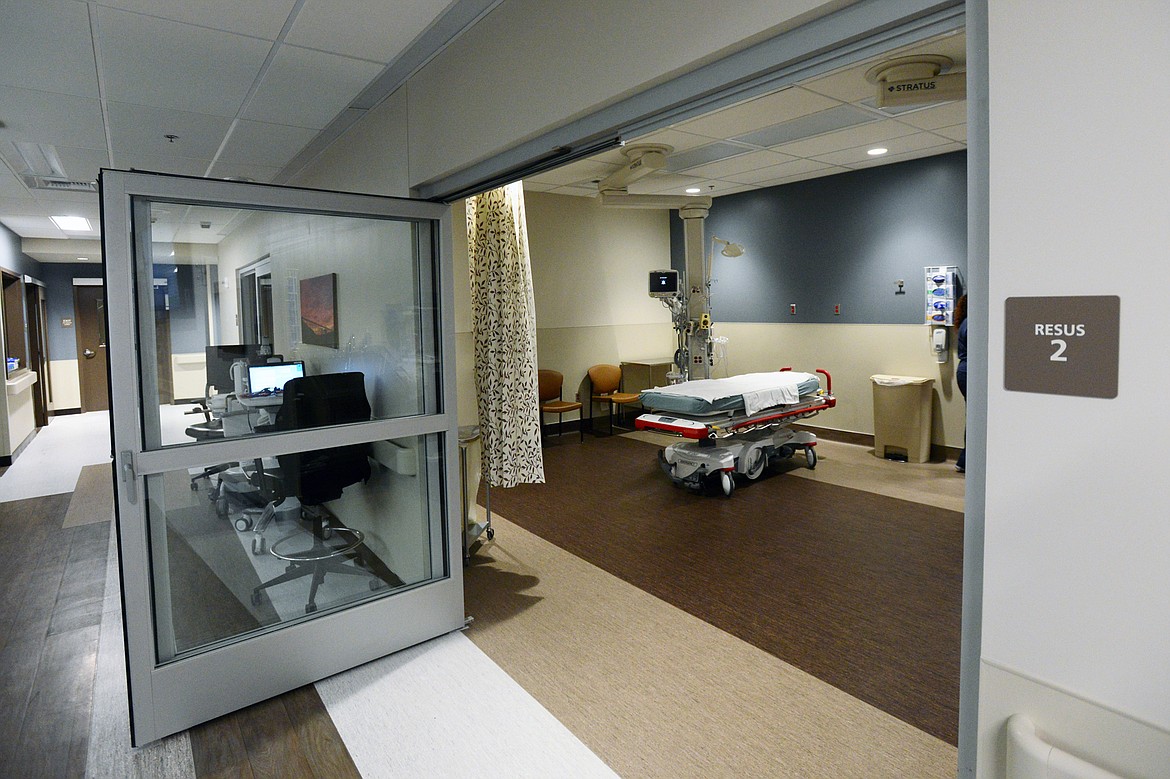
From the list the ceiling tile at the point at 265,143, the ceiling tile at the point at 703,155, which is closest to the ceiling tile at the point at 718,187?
the ceiling tile at the point at 703,155

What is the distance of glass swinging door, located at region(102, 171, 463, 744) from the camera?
237 centimetres

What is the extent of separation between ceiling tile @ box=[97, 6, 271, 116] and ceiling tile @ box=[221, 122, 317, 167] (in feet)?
1.25

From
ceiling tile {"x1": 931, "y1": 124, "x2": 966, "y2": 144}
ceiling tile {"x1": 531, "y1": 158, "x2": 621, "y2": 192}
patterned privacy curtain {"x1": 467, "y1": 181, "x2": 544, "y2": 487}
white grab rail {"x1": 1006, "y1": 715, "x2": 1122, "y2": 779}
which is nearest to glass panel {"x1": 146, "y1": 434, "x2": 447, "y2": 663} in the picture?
patterned privacy curtain {"x1": 467, "y1": 181, "x2": 544, "y2": 487}

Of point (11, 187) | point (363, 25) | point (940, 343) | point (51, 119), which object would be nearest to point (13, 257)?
point (11, 187)

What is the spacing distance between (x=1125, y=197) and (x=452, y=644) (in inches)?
113

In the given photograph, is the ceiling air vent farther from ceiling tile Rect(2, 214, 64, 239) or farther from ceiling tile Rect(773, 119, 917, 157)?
ceiling tile Rect(773, 119, 917, 157)

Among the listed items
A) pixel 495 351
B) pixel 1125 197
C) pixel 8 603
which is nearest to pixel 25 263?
pixel 8 603

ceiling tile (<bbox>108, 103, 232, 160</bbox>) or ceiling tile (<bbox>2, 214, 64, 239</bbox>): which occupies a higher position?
ceiling tile (<bbox>2, 214, 64, 239</bbox>)

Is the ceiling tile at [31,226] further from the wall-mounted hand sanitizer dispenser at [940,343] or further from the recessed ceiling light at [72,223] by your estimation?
the wall-mounted hand sanitizer dispenser at [940,343]

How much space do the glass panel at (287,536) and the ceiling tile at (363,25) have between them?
1.64 meters

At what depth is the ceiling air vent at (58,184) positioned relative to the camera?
531 cm

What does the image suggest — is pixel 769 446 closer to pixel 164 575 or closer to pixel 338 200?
pixel 338 200

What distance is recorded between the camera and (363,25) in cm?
255

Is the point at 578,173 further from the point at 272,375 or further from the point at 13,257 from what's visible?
the point at 13,257
